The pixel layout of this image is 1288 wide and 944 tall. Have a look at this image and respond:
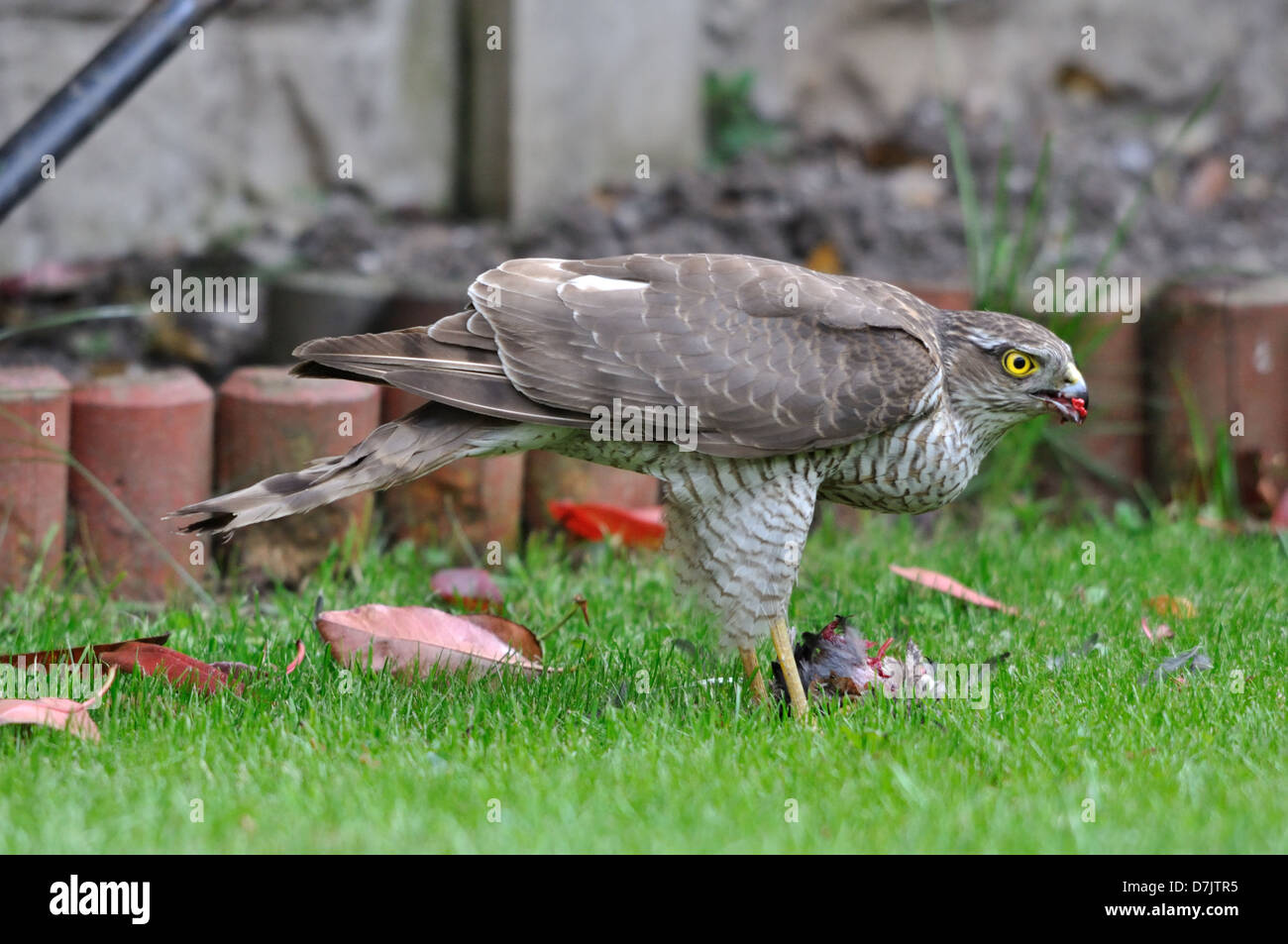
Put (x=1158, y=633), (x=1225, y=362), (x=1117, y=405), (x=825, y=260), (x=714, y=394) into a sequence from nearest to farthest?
(x=714, y=394) < (x=1158, y=633) < (x=1225, y=362) < (x=1117, y=405) < (x=825, y=260)

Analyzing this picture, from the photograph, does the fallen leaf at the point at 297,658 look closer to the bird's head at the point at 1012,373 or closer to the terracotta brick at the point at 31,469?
the terracotta brick at the point at 31,469

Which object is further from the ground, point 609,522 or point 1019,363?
point 1019,363

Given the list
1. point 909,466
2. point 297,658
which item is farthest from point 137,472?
point 909,466

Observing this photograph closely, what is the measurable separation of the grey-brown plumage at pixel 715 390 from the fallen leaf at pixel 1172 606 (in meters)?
0.80

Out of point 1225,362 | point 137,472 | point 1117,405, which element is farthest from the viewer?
point 1117,405

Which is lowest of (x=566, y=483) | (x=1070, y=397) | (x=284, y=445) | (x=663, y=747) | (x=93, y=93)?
(x=663, y=747)

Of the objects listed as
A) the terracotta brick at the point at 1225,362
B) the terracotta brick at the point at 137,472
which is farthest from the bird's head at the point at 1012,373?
the terracotta brick at the point at 137,472

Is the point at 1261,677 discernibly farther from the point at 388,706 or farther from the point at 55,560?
the point at 55,560

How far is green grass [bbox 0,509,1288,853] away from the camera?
2764 mm

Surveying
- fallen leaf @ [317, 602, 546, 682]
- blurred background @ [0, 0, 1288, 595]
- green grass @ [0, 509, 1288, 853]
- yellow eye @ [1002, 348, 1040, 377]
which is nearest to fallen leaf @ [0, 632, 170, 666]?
green grass @ [0, 509, 1288, 853]

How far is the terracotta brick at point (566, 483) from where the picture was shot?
199 inches

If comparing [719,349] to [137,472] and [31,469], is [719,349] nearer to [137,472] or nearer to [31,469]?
[137,472]

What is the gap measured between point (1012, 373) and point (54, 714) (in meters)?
2.29

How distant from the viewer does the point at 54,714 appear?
3.21 metres
